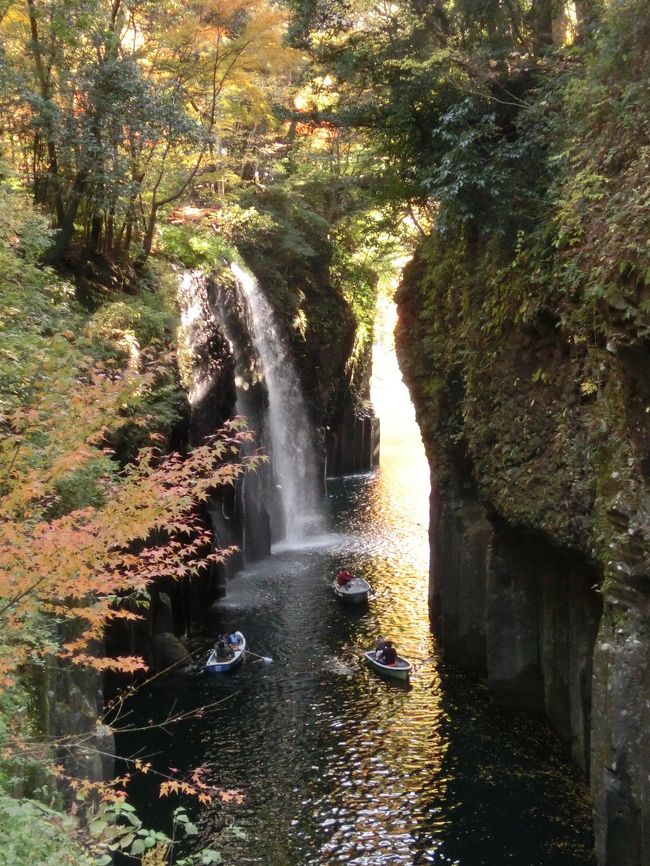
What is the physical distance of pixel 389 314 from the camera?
62.2 metres

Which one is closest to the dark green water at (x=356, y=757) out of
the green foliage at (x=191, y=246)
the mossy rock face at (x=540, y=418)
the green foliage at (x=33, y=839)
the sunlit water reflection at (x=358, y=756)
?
the sunlit water reflection at (x=358, y=756)

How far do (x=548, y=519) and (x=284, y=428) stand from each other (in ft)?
80.0

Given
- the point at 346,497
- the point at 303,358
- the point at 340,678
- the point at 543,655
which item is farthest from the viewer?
the point at 346,497

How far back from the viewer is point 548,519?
1641 centimetres

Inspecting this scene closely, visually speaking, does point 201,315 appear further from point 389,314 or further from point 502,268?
point 389,314

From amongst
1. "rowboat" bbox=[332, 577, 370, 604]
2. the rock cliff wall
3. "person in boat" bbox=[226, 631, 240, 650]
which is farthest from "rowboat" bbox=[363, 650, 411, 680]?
"rowboat" bbox=[332, 577, 370, 604]

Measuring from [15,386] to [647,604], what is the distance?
10.9 metres

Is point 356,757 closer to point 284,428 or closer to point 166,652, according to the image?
point 166,652

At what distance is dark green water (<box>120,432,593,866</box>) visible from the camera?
14.0 metres

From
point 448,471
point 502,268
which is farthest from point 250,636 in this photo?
point 502,268

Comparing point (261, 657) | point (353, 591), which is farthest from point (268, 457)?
point (353, 591)

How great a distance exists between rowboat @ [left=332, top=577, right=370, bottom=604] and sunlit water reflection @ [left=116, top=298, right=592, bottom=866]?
45cm

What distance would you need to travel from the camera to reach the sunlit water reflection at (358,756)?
14016 millimetres

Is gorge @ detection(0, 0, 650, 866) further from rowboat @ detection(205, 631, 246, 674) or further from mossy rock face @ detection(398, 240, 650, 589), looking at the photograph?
rowboat @ detection(205, 631, 246, 674)
